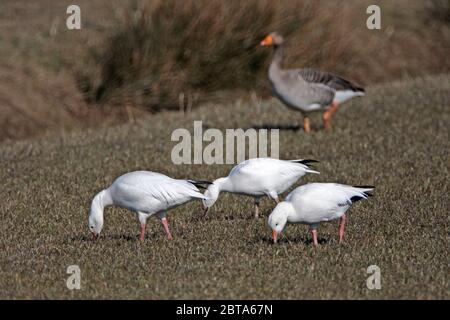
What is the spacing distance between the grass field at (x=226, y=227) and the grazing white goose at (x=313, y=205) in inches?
10.3

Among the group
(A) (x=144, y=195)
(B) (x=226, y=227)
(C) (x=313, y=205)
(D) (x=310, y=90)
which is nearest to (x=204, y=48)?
(D) (x=310, y=90)

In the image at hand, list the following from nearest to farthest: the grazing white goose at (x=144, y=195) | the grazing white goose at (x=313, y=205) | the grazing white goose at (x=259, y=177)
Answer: the grazing white goose at (x=313, y=205) → the grazing white goose at (x=144, y=195) → the grazing white goose at (x=259, y=177)

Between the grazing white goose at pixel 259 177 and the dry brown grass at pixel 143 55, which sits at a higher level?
the dry brown grass at pixel 143 55

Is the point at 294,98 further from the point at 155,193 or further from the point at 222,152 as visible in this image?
the point at 155,193

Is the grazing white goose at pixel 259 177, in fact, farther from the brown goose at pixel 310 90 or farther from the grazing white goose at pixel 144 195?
the brown goose at pixel 310 90

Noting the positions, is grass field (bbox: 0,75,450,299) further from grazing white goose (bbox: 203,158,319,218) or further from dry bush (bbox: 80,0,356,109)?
dry bush (bbox: 80,0,356,109)

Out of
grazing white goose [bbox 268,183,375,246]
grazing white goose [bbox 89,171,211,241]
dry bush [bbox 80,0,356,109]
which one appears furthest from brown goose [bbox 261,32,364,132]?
grazing white goose [bbox 268,183,375,246]

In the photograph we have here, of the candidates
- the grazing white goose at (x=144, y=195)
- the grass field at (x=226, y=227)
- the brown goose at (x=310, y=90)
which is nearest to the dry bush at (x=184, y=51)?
the grass field at (x=226, y=227)

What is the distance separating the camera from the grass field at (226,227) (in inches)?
294

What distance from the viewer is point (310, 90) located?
14.9 meters

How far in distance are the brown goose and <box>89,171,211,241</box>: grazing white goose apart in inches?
248

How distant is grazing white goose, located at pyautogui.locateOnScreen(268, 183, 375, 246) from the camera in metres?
8.41

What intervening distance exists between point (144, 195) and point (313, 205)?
1.47 metres

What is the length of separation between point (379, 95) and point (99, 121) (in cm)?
505
